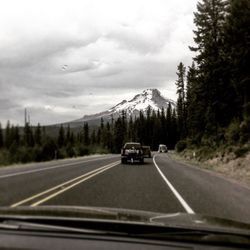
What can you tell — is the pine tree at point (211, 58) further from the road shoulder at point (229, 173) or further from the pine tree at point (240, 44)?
the road shoulder at point (229, 173)

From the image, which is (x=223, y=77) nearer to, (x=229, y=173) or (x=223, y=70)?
(x=223, y=70)

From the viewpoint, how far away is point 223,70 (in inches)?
2344

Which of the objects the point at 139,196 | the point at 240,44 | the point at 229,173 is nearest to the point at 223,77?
the point at 240,44

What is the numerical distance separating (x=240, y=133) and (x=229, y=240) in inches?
1697

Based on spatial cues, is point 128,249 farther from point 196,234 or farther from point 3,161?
point 3,161

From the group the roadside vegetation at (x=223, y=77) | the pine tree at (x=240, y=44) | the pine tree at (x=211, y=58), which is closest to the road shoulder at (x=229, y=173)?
the roadside vegetation at (x=223, y=77)

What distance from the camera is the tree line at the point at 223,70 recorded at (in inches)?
1975

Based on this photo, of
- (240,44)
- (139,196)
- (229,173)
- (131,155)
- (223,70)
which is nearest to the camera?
(139,196)

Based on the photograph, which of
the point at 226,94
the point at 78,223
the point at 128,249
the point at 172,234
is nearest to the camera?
the point at 128,249

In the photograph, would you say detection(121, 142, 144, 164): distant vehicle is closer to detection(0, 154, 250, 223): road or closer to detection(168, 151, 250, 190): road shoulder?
detection(168, 151, 250, 190): road shoulder

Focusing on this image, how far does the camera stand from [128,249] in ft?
11.2

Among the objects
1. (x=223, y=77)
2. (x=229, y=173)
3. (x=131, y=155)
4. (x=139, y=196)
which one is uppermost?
(x=223, y=77)

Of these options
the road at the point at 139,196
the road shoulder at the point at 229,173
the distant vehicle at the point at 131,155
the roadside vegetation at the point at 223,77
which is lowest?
the road at the point at 139,196

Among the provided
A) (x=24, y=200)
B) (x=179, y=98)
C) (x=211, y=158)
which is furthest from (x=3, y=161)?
(x=179, y=98)
